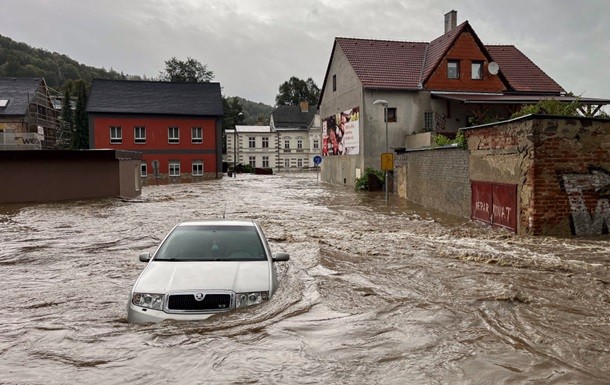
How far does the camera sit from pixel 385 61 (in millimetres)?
36531

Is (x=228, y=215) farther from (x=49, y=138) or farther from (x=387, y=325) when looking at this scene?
(x=49, y=138)

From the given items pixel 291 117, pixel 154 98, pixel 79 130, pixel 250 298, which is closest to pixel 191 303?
pixel 250 298

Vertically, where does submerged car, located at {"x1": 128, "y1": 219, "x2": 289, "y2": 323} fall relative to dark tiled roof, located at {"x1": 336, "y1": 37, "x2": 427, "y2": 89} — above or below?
below

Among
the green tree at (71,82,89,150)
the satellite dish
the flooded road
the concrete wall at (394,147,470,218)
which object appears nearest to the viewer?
the flooded road

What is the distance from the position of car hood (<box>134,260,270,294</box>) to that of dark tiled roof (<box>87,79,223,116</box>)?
44.9 meters

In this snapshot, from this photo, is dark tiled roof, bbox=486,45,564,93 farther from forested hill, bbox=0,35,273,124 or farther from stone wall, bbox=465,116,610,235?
forested hill, bbox=0,35,273,124

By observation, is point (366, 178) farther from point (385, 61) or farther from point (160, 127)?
point (160, 127)

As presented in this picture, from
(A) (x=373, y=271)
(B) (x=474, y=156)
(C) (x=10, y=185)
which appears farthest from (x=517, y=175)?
(C) (x=10, y=185)

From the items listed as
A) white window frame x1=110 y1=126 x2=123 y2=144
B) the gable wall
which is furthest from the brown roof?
white window frame x1=110 y1=126 x2=123 y2=144

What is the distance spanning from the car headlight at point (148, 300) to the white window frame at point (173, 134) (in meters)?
45.5

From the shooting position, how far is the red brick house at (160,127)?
48.5 metres

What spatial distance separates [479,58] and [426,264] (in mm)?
28813

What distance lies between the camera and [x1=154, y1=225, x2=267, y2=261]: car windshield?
739 centimetres

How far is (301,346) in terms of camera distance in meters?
5.84
